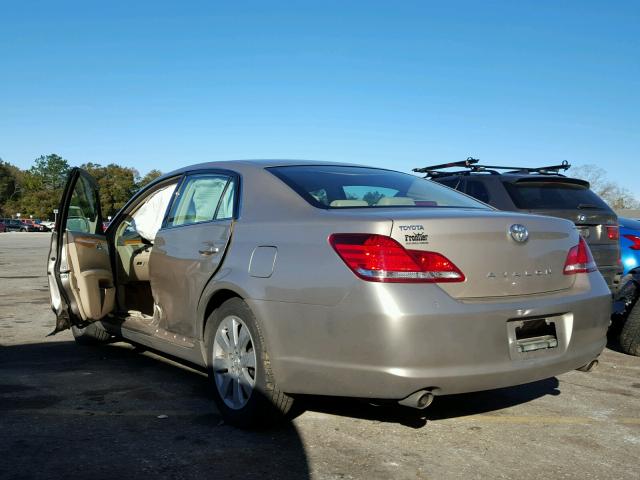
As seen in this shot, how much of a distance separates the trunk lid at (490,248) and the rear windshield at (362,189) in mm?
475

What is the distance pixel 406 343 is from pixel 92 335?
391 cm

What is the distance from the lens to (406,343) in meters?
2.97

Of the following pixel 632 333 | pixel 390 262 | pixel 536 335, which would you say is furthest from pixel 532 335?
pixel 632 333

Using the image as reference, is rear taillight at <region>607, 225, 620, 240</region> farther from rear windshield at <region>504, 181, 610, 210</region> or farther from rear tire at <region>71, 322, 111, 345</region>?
rear tire at <region>71, 322, 111, 345</region>

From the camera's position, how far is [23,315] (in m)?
7.91

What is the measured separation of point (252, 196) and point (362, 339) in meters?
1.32

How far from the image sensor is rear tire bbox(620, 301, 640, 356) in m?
5.97

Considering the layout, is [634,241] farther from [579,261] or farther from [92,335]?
[92,335]

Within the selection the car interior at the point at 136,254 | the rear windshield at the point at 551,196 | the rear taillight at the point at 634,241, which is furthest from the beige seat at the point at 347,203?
the rear taillight at the point at 634,241

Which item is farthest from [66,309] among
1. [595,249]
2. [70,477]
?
[595,249]

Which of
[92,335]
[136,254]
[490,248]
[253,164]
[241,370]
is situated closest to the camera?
[490,248]

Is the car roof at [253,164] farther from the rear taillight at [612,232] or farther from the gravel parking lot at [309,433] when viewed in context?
the rear taillight at [612,232]

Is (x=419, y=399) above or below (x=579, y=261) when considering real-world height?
below

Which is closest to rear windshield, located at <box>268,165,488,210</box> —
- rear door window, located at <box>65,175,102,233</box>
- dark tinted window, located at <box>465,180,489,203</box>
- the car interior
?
the car interior
